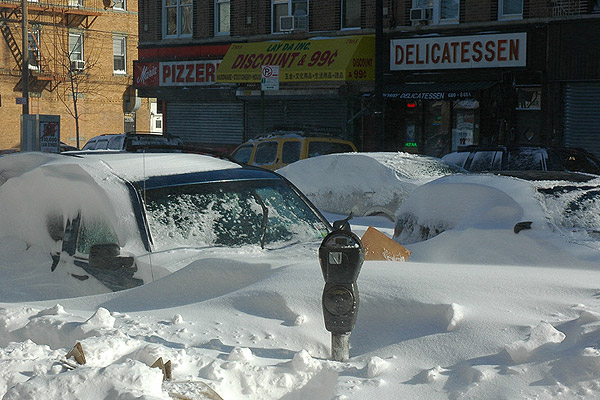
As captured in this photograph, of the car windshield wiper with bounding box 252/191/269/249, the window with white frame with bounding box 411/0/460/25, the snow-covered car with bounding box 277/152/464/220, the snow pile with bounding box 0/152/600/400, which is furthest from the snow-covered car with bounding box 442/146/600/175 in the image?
the window with white frame with bounding box 411/0/460/25

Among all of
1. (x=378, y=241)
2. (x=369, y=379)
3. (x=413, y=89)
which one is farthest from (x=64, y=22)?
(x=369, y=379)

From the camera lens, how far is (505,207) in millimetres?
8398

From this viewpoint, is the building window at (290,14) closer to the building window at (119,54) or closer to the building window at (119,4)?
the building window at (119,4)

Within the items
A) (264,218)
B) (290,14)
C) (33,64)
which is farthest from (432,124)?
(33,64)

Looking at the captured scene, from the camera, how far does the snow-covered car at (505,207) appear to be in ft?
26.6

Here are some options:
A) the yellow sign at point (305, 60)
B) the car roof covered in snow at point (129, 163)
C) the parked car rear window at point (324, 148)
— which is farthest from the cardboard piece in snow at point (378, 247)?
the yellow sign at point (305, 60)

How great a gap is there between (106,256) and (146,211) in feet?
1.58

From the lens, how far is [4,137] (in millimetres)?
44750

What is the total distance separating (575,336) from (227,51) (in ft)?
87.2

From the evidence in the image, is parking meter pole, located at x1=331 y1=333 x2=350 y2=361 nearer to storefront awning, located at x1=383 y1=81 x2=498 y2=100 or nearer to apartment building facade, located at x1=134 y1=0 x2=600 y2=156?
apartment building facade, located at x1=134 y1=0 x2=600 y2=156

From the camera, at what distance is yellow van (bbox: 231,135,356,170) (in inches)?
740

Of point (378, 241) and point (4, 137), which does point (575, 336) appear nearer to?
point (378, 241)

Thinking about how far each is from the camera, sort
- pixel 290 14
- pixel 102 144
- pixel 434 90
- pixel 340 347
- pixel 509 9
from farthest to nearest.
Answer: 1. pixel 290 14
2. pixel 434 90
3. pixel 102 144
4. pixel 509 9
5. pixel 340 347

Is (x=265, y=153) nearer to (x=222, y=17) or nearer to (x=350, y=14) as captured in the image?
(x=350, y=14)
